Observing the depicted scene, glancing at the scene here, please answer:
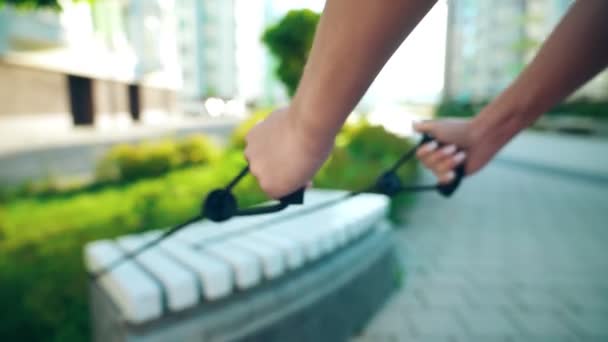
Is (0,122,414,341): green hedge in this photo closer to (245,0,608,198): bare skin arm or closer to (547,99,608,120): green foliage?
(245,0,608,198): bare skin arm

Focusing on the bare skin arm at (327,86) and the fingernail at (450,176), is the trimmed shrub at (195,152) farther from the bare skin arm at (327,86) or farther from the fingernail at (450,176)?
the bare skin arm at (327,86)

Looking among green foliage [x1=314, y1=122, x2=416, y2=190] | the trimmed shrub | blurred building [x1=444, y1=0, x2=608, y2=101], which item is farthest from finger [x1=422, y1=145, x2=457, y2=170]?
blurred building [x1=444, y1=0, x2=608, y2=101]

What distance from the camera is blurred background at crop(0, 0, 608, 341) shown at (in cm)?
275

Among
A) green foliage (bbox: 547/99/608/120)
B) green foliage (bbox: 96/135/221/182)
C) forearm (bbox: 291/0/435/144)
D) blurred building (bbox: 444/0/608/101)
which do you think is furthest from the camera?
blurred building (bbox: 444/0/608/101)

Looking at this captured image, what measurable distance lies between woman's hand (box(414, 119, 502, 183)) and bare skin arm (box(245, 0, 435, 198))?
60 centimetres

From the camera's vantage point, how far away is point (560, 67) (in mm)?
1068

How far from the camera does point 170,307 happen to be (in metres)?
1.46

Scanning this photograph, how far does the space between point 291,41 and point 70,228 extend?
4.72 meters

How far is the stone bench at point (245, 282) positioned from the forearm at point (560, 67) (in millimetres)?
1153

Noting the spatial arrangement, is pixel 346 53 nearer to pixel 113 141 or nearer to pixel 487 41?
pixel 113 141

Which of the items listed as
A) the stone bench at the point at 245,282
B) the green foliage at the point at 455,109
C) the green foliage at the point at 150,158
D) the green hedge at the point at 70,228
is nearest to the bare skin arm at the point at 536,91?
the stone bench at the point at 245,282

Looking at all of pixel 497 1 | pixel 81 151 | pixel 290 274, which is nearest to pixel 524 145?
pixel 290 274

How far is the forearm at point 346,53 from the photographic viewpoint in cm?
65

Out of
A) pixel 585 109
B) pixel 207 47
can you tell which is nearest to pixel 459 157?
pixel 585 109
